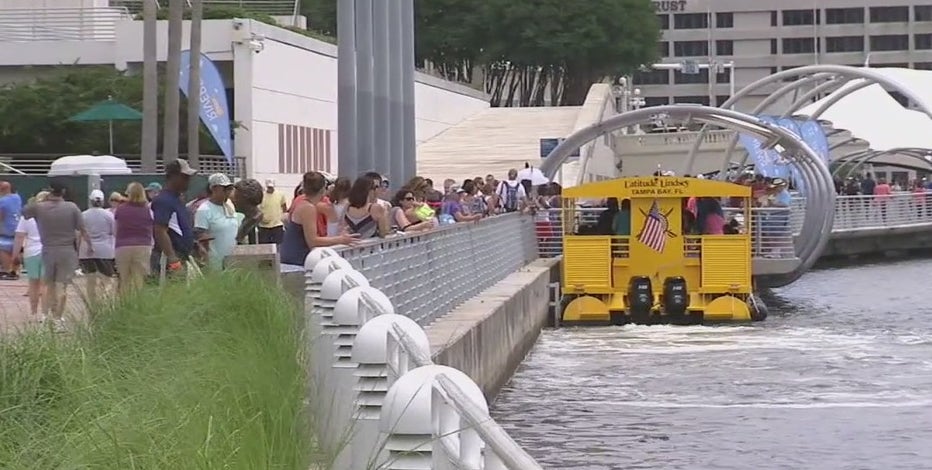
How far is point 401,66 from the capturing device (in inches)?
1208

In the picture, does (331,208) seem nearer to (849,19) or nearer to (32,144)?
(32,144)

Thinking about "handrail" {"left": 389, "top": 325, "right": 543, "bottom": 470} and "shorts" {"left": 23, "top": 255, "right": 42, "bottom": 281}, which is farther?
"shorts" {"left": 23, "top": 255, "right": 42, "bottom": 281}

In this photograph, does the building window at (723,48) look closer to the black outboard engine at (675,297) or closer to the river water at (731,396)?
the river water at (731,396)

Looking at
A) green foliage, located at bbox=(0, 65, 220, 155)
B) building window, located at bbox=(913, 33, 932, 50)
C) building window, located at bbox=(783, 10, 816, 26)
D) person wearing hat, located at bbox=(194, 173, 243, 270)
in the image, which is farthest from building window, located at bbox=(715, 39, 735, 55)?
person wearing hat, located at bbox=(194, 173, 243, 270)

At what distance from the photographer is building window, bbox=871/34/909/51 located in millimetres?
145500

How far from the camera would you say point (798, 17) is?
147 meters

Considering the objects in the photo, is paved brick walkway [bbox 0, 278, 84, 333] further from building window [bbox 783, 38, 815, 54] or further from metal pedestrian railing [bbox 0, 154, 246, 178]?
building window [bbox 783, 38, 815, 54]

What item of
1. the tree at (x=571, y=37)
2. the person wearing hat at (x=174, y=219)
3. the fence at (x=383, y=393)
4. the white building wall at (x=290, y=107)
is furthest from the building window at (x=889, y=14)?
the fence at (x=383, y=393)

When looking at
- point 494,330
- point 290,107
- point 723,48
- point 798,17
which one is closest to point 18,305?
point 494,330

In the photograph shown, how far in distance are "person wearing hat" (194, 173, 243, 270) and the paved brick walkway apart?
3.95 ft

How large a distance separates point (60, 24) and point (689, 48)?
10637 cm

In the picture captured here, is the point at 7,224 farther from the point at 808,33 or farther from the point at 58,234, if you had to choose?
the point at 808,33

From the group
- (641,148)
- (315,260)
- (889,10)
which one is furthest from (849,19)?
(315,260)

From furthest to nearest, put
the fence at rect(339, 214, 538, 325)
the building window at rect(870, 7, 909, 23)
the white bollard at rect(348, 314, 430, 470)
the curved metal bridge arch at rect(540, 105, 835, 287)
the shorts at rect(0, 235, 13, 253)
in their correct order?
1. the building window at rect(870, 7, 909, 23)
2. the curved metal bridge arch at rect(540, 105, 835, 287)
3. the shorts at rect(0, 235, 13, 253)
4. the fence at rect(339, 214, 538, 325)
5. the white bollard at rect(348, 314, 430, 470)
